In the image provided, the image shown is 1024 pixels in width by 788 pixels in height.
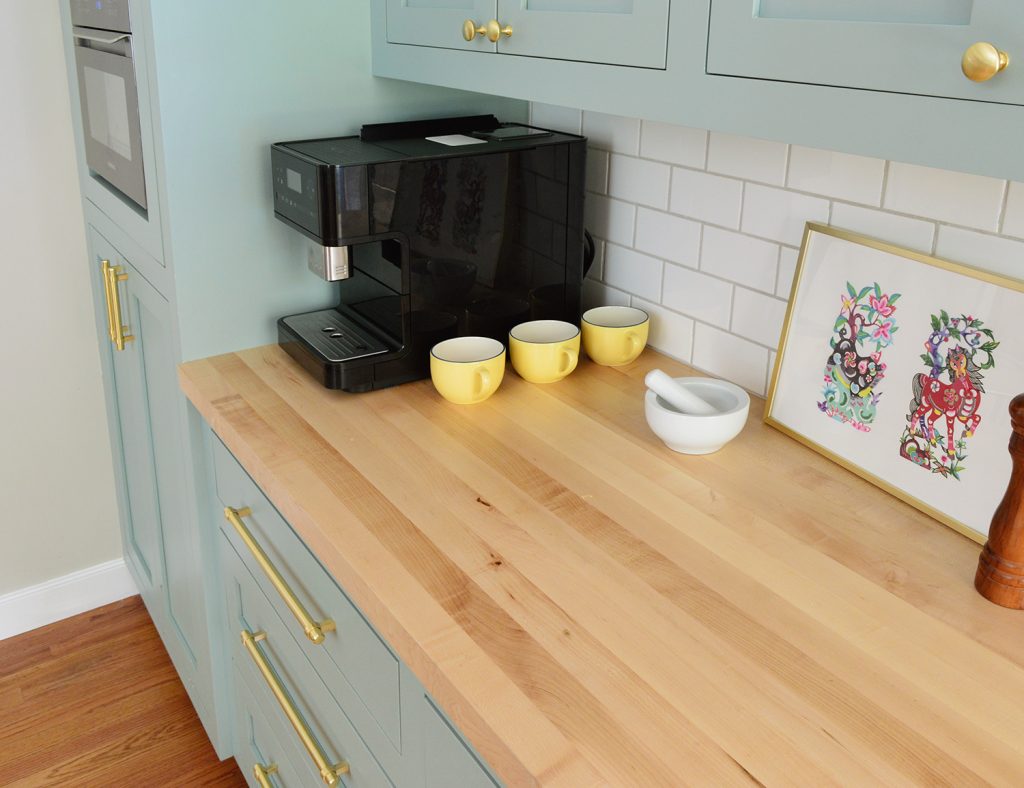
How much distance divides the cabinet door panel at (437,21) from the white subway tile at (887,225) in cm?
51

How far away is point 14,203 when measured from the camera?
2000 mm

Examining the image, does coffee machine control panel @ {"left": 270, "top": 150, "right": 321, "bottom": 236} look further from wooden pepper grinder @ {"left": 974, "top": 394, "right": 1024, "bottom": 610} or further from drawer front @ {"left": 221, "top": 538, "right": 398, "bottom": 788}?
wooden pepper grinder @ {"left": 974, "top": 394, "right": 1024, "bottom": 610}

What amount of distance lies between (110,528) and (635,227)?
1615 millimetres

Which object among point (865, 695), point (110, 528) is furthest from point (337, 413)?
point (110, 528)

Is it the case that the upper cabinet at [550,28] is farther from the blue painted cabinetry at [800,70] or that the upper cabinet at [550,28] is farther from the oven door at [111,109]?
the oven door at [111,109]

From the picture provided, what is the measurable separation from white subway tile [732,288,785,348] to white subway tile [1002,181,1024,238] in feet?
1.14

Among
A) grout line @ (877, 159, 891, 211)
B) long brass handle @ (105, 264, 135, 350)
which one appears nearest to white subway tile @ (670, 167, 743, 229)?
grout line @ (877, 159, 891, 211)

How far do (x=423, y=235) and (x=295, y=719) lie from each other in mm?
749

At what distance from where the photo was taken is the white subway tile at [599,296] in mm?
1634

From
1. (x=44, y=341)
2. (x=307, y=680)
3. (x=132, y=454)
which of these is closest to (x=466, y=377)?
(x=307, y=680)

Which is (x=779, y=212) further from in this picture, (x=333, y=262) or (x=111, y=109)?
(x=111, y=109)

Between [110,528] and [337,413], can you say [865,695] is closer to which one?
[337,413]

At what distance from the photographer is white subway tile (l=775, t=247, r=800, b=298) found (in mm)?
1298

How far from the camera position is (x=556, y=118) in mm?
1685
